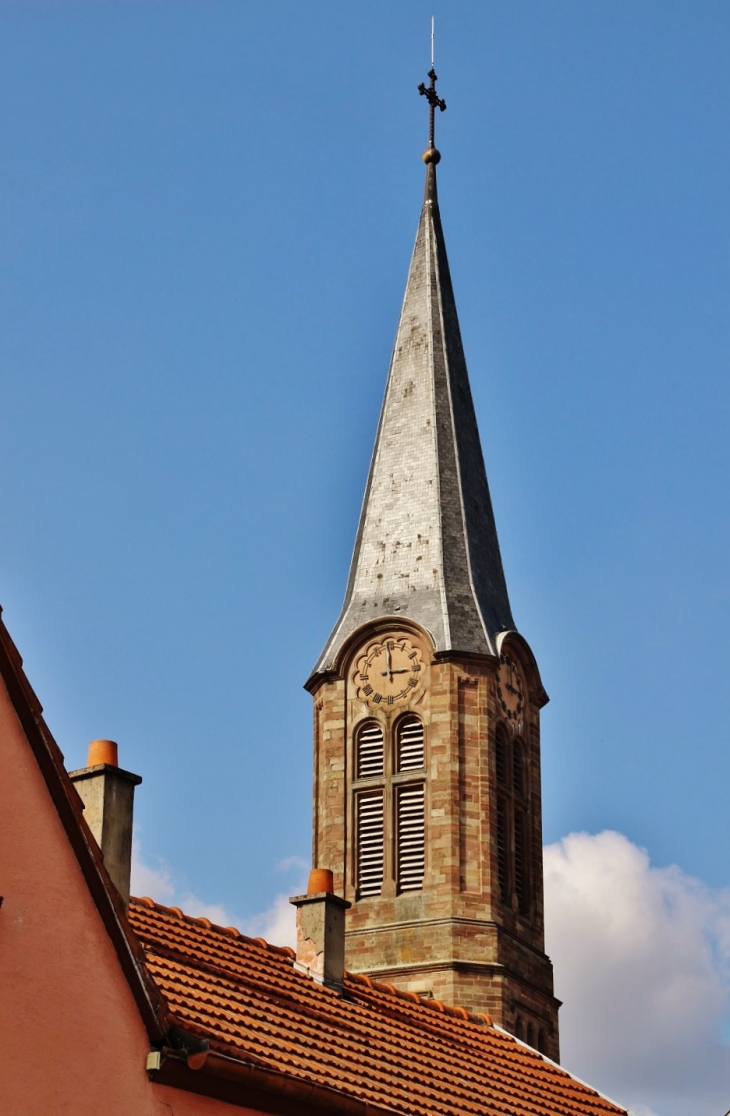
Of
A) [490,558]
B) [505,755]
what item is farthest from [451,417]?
[505,755]

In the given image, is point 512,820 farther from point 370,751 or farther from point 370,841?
point 370,751

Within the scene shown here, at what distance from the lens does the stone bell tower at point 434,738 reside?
40.1 meters

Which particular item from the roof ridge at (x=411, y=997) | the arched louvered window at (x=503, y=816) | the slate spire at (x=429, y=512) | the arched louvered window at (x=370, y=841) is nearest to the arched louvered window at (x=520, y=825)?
the arched louvered window at (x=503, y=816)

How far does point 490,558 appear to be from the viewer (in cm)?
4547

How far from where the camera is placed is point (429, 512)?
44.8 meters

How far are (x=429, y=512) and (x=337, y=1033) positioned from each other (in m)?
24.6

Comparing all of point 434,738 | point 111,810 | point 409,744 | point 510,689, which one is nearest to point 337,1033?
point 111,810

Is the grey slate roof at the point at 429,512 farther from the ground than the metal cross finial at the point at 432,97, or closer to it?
closer to it

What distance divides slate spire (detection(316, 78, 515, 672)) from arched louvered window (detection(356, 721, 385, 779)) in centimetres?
169

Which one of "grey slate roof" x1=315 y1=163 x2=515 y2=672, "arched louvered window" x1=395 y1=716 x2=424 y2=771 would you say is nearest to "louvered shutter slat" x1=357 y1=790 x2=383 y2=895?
"arched louvered window" x1=395 y1=716 x2=424 y2=771

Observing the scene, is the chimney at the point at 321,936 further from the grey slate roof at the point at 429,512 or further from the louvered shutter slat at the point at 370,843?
the grey slate roof at the point at 429,512

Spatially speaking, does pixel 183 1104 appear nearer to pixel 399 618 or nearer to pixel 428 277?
pixel 399 618

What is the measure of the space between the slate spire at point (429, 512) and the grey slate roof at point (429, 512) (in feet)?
0.07

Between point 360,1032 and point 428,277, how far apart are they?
29.8 meters
